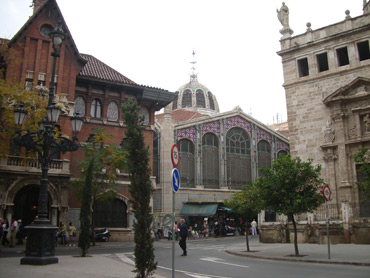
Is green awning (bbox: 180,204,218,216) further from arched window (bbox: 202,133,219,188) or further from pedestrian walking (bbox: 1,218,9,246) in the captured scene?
pedestrian walking (bbox: 1,218,9,246)

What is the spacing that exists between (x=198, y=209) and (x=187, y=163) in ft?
15.9

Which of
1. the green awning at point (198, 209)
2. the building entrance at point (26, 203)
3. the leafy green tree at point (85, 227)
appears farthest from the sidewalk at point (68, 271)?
the green awning at point (198, 209)

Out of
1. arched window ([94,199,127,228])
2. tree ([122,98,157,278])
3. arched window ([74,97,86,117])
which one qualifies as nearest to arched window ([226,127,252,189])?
arched window ([94,199,127,228])

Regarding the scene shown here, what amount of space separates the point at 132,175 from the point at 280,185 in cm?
989

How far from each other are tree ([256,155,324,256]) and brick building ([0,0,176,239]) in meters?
11.8

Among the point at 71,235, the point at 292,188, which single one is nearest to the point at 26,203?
the point at 71,235

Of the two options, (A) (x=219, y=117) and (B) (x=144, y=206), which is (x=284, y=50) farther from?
(B) (x=144, y=206)

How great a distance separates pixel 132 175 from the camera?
8445 millimetres

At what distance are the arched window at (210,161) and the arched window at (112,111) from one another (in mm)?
12436

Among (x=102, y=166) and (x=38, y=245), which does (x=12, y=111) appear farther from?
Result: (x=38, y=245)

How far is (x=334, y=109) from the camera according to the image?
24.6 m

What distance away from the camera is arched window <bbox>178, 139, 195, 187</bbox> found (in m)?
38.9

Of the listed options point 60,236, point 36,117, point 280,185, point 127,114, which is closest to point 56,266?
point 127,114

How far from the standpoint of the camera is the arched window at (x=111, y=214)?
94.8 ft
